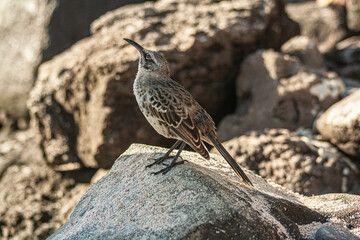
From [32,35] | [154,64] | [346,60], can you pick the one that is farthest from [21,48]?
[346,60]

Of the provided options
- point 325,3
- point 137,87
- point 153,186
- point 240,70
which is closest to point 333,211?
point 153,186

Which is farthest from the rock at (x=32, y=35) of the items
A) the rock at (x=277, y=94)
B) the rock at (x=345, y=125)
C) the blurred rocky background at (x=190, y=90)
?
the rock at (x=345, y=125)

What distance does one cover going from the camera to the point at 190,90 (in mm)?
7832

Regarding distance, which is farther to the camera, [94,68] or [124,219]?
[94,68]

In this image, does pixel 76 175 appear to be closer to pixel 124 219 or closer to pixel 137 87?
pixel 137 87

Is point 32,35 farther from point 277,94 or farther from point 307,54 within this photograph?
point 307,54

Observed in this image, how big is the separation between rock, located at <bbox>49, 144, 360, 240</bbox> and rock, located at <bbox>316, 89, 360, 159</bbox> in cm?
175

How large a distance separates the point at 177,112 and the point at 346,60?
627cm

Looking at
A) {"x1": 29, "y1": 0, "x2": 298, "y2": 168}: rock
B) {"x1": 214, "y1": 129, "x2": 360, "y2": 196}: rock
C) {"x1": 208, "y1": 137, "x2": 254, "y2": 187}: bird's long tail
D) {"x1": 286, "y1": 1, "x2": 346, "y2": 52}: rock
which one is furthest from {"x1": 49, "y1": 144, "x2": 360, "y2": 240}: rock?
{"x1": 286, "y1": 1, "x2": 346, "y2": 52}: rock

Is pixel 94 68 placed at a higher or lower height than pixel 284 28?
higher

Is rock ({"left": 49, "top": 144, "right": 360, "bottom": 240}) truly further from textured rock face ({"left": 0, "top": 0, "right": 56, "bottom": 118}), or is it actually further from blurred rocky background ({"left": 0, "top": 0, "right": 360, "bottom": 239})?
textured rock face ({"left": 0, "top": 0, "right": 56, "bottom": 118})

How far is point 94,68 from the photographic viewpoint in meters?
7.62

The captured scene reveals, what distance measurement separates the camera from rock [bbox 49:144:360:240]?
3.72 metres

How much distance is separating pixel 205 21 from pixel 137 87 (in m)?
3.64
